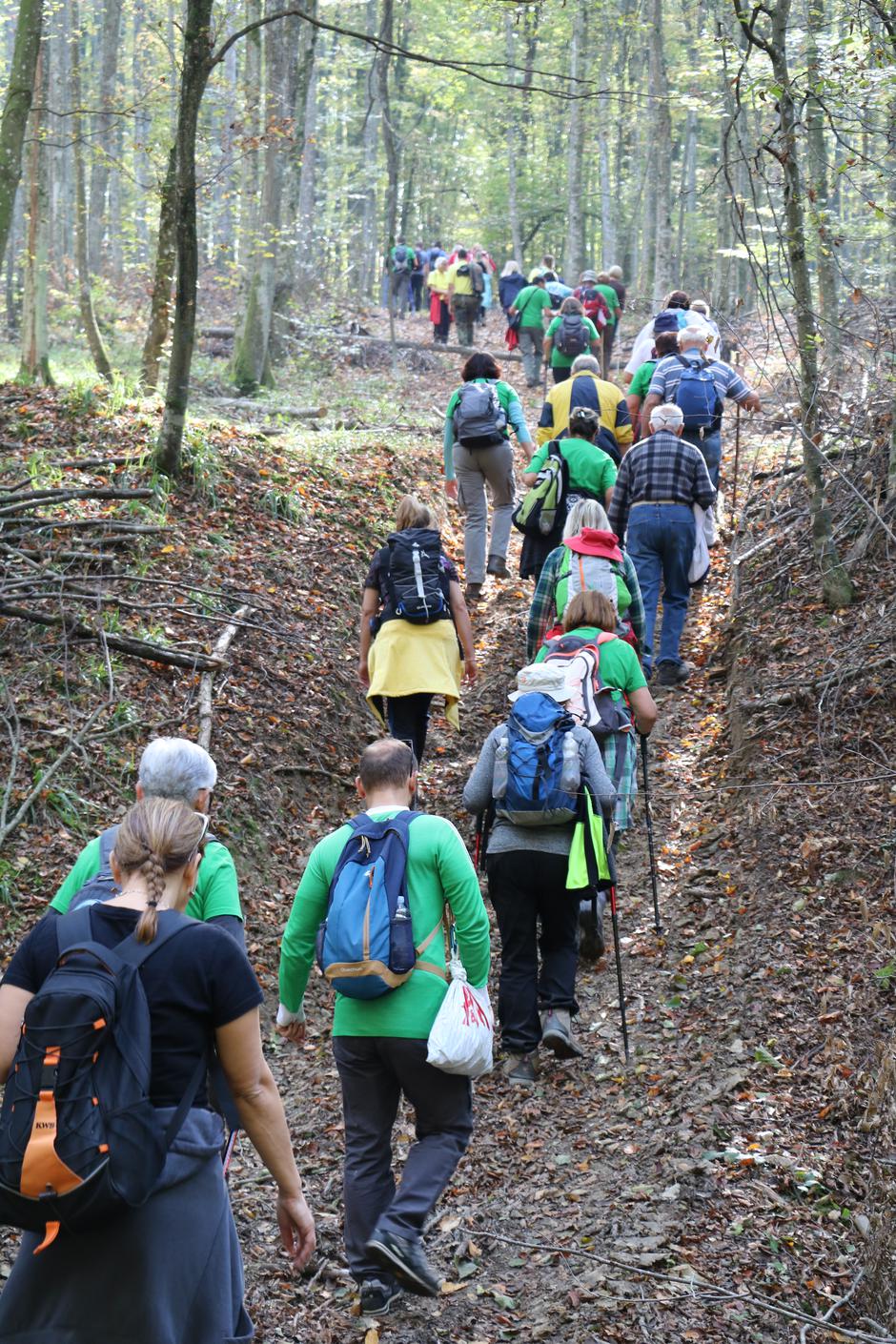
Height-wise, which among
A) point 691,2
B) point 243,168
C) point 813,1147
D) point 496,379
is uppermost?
point 691,2

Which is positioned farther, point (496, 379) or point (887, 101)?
point (496, 379)

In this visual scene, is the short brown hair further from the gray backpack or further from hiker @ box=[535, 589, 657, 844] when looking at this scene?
the gray backpack

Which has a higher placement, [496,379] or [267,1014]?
[496,379]

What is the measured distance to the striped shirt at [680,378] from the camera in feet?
→ 35.1

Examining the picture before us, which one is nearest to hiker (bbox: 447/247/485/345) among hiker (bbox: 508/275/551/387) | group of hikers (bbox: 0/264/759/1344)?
hiker (bbox: 508/275/551/387)

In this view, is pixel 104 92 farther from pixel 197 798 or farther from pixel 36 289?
pixel 197 798

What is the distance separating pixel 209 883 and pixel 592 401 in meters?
8.73

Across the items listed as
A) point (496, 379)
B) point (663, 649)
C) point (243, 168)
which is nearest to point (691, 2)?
point (243, 168)

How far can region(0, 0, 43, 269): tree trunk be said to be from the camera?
31.6 feet

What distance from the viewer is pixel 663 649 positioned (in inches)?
388

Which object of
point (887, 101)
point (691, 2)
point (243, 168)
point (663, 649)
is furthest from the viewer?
point (691, 2)

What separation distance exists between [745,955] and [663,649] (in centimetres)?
406

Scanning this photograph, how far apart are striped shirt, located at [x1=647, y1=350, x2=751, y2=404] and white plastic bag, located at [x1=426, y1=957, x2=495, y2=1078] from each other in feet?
25.4

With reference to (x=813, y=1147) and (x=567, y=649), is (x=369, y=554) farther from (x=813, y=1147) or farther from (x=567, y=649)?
(x=813, y=1147)
